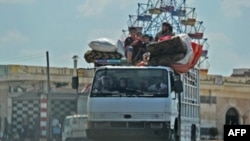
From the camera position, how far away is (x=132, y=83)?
15719 millimetres

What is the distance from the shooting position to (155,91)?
51.4 feet

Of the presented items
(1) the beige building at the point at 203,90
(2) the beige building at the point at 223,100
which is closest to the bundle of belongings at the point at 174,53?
(1) the beige building at the point at 203,90

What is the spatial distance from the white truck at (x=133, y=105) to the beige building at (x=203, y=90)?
92.0 feet

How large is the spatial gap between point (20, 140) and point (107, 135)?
29848 mm

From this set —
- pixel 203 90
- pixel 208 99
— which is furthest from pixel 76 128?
pixel 208 99

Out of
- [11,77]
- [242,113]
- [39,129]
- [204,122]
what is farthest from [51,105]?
[242,113]

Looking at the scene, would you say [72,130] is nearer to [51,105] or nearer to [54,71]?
[51,105]

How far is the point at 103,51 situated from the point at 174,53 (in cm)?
299

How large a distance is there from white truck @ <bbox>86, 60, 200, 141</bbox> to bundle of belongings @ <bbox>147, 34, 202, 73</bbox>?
0.42 metres

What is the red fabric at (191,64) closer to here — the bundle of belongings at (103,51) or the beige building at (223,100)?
the bundle of belongings at (103,51)

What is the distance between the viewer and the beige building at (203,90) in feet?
169

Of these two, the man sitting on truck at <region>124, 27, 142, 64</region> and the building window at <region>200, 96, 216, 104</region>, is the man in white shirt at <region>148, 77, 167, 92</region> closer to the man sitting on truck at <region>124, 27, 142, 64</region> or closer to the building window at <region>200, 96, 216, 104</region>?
the man sitting on truck at <region>124, 27, 142, 64</region>

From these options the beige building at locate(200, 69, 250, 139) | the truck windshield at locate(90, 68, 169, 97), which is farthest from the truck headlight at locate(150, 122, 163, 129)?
the beige building at locate(200, 69, 250, 139)

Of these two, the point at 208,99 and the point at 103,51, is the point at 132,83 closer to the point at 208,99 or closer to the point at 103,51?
the point at 103,51
